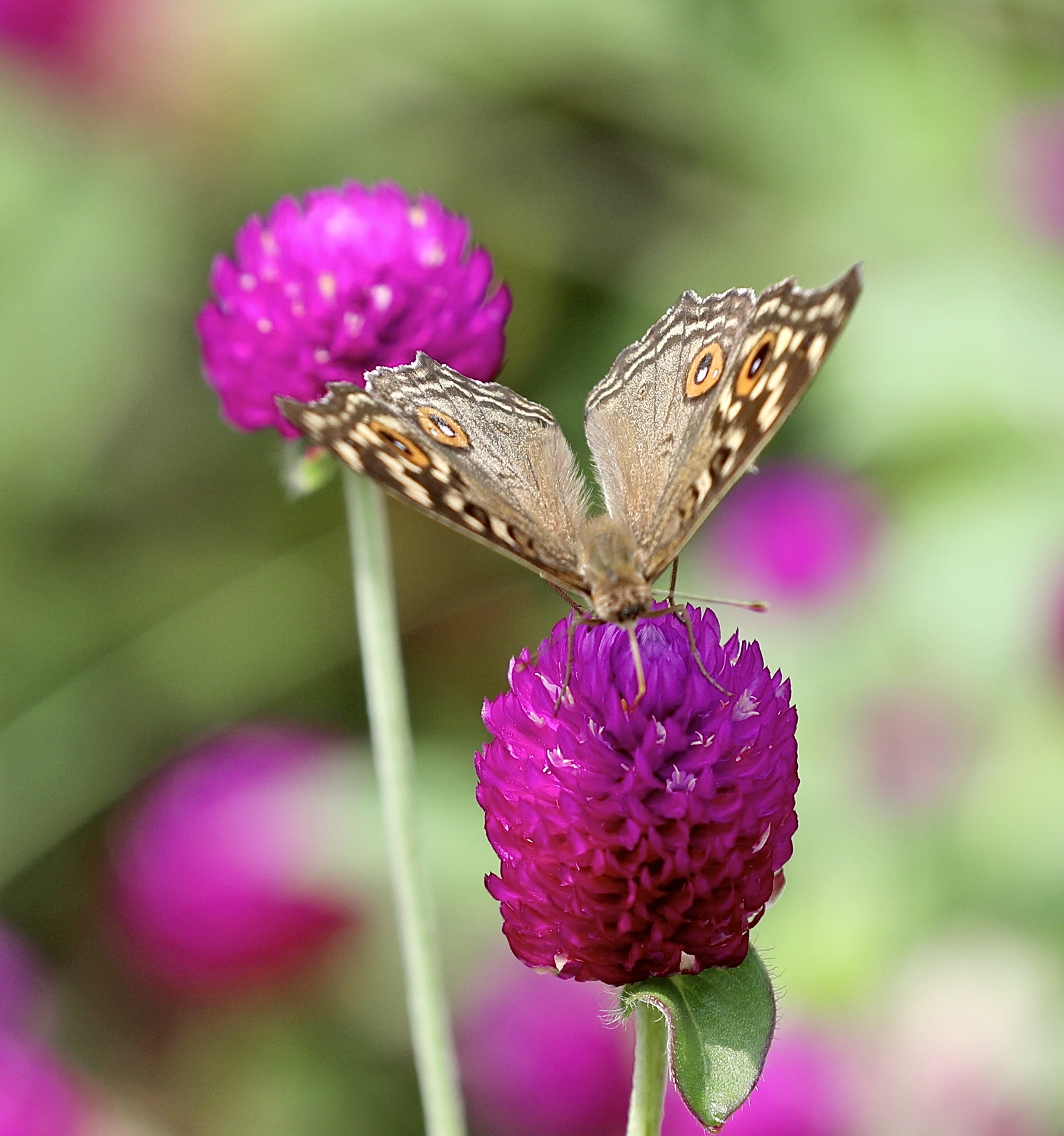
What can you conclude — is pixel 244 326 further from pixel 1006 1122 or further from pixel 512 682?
pixel 1006 1122

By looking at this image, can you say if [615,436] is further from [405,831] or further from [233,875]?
[233,875]

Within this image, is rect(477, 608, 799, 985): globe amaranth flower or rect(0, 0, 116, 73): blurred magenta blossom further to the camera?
rect(0, 0, 116, 73): blurred magenta blossom

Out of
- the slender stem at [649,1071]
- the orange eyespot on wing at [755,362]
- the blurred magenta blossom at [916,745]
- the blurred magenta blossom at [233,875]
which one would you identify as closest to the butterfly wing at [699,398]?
the orange eyespot on wing at [755,362]

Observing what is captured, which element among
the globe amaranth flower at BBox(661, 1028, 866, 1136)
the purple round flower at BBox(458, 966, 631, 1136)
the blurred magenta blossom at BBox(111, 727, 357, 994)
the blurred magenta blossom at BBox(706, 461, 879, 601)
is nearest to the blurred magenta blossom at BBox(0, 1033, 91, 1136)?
the blurred magenta blossom at BBox(111, 727, 357, 994)

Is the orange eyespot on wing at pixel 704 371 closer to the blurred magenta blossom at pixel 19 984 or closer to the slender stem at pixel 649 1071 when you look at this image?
the slender stem at pixel 649 1071

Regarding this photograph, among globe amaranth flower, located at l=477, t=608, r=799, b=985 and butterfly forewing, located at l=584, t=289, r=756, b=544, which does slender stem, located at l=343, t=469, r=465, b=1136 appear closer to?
globe amaranth flower, located at l=477, t=608, r=799, b=985

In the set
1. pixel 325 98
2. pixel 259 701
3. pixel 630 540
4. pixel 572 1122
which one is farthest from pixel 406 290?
pixel 325 98

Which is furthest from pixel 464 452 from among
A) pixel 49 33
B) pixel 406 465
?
pixel 49 33
